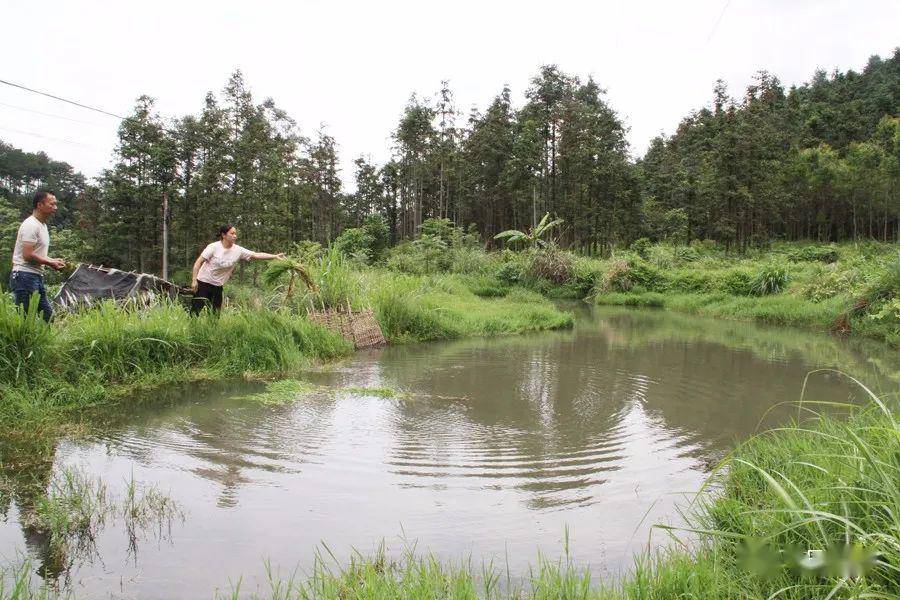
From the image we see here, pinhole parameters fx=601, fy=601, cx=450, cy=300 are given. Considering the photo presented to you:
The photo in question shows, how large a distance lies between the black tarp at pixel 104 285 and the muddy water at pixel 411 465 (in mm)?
3023

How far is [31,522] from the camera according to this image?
291 cm

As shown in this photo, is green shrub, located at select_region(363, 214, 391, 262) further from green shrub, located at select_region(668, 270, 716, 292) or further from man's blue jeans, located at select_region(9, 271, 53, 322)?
man's blue jeans, located at select_region(9, 271, 53, 322)

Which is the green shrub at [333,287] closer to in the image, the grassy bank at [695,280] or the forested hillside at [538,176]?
the grassy bank at [695,280]

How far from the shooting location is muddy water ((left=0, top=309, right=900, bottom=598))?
279 centimetres

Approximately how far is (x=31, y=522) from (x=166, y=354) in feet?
11.5

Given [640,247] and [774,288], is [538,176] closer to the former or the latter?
[640,247]

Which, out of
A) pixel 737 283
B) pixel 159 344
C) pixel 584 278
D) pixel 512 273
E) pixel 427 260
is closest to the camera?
pixel 159 344

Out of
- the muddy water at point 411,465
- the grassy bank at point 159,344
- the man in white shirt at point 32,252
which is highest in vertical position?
the man in white shirt at point 32,252

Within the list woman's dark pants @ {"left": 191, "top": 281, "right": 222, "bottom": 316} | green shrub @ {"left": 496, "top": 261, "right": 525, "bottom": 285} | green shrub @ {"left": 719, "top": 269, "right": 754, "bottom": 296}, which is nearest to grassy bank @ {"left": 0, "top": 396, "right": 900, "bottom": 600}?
woman's dark pants @ {"left": 191, "top": 281, "right": 222, "bottom": 316}

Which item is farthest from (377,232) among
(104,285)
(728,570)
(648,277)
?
(728,570)

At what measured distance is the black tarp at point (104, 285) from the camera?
8.28 metres

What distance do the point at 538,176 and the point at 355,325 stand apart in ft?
83.2

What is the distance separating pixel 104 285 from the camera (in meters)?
8.39

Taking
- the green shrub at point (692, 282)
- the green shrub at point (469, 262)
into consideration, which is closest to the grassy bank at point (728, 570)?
the green shrub at point (692, 282)
